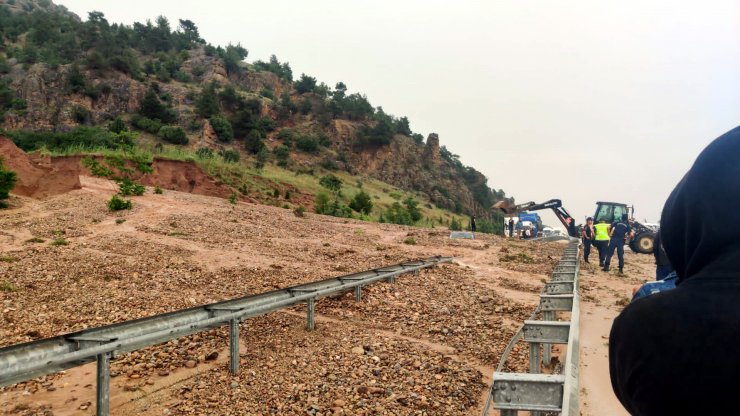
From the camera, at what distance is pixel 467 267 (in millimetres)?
14180

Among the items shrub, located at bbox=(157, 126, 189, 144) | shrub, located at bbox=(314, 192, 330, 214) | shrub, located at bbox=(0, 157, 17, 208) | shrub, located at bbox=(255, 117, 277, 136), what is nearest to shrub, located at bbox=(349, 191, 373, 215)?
shrub, located at bbox=(314, 192, 330, 214)

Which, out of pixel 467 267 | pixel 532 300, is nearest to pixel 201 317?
pixel 532 300

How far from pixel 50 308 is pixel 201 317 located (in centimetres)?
322

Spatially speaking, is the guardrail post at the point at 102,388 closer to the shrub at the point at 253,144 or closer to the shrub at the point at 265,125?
the shrub at the point at 253,144

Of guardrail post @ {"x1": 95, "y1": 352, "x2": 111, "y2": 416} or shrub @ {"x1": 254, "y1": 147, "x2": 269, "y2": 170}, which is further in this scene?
shrub @ {"x1": 254, "y1": 147, "x2": 269, "y2": 170}

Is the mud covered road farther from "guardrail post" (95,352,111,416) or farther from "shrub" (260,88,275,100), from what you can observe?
"shrub" (260,88,275,100)

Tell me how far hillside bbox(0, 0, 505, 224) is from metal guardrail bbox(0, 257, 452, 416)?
1124 inches

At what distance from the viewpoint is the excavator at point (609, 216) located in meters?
24.0

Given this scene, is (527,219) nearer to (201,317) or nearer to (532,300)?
(532,300)

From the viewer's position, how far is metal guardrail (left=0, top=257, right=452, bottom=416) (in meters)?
Answer: 3.94

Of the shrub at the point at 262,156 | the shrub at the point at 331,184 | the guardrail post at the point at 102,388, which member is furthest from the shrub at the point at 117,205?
the shrub at the point at 262,156

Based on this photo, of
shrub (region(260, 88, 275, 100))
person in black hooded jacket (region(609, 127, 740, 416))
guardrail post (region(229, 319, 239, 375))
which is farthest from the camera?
shrub (region(260, 88, 275, 100))

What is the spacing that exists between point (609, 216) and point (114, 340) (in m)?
27.5

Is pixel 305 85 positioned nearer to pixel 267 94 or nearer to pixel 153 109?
pixel 267 94
